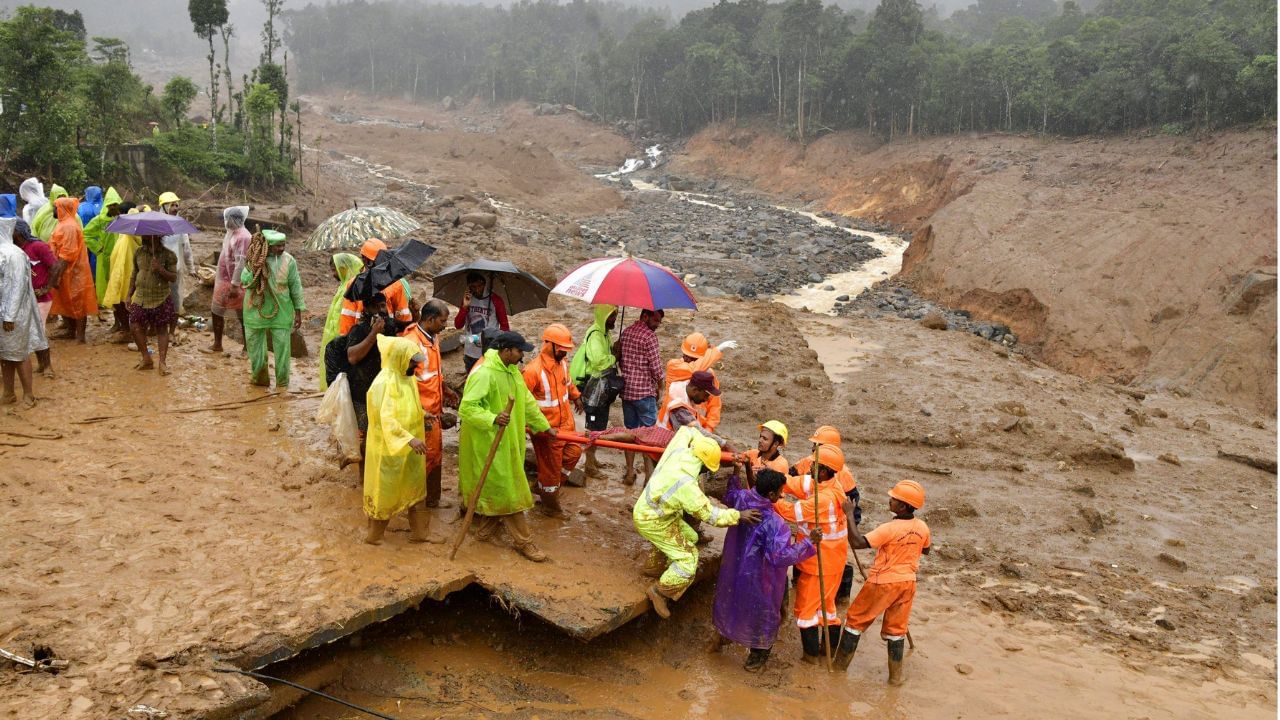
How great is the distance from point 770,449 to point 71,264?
22.4ft

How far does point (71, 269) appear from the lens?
813 centimetres

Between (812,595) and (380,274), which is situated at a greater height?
(380,274)

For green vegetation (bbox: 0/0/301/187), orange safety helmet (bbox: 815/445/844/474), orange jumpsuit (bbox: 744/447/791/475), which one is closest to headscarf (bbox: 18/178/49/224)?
green vegetation (bbox: 0/0/301/187)

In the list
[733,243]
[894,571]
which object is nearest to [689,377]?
[894,571]

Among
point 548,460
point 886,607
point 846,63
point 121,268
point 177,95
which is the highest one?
point 846,63

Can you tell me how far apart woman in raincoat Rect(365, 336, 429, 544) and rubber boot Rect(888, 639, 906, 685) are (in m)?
3.00

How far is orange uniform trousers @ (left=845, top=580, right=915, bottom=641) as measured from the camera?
512 centimetres

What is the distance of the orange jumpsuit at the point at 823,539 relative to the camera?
17.1 feet

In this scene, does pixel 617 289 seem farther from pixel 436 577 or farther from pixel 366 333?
pixel 436 577

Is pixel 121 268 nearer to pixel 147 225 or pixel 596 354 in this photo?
pixel 147 225

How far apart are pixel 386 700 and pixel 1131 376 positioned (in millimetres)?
16490

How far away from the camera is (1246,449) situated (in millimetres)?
11266

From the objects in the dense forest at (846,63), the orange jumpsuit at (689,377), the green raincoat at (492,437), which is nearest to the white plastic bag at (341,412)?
the green raincoat at (492,437)

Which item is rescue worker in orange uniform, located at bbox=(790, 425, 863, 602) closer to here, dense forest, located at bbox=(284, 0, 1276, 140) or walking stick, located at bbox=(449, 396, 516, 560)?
walking stick, located at bbox=(449, 396, 516, 560)
